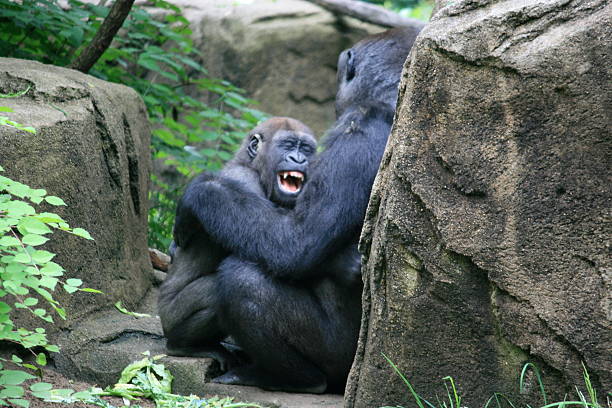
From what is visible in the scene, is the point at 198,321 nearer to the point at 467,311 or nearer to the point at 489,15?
the point at 467,311

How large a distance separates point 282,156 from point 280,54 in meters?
4.95

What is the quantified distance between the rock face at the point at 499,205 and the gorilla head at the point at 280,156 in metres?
1.45

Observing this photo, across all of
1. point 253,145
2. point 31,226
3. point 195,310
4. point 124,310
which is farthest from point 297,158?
point 31,226

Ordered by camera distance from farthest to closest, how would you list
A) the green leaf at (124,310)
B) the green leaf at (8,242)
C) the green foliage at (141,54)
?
1. the green foliage at (141,54)
2. the green leaf at (124,310)
3. the green leaf at (8,242)

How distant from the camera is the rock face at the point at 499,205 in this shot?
2.16 meters

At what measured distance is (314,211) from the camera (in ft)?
10.7

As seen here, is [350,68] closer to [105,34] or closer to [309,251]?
[309,251]

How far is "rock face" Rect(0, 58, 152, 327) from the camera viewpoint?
10.9 feet

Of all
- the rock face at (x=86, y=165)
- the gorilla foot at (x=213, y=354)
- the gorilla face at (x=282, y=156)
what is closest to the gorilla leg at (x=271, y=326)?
the gorilla foot at (x=213, y=354)

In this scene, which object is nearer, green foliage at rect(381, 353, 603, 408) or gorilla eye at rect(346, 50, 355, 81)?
green foliage at rect(381, 353, 603, 408)

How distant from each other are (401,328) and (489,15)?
93cm

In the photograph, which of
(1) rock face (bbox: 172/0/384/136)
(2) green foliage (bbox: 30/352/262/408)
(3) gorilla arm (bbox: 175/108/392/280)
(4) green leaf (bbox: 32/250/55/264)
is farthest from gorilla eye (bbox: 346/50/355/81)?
(1) rock face (bbox: 172/0/384/136)

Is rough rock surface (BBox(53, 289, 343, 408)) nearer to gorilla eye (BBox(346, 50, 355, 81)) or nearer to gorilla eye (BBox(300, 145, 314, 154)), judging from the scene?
gorilla eye (BBox(300, 145, 314, 154))

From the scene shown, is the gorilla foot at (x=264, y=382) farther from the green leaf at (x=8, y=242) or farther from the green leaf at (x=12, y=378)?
the green leaf at (x=8, y=242)
